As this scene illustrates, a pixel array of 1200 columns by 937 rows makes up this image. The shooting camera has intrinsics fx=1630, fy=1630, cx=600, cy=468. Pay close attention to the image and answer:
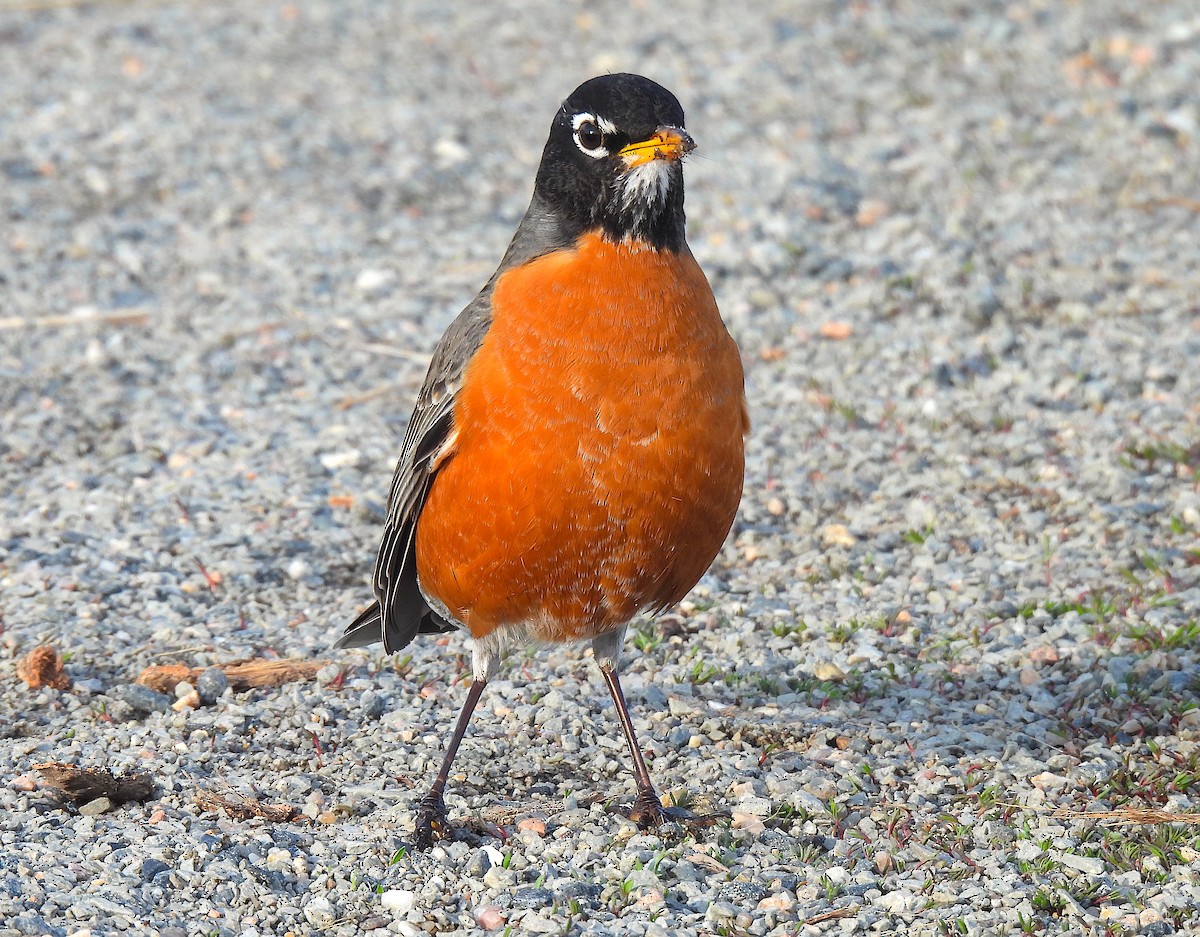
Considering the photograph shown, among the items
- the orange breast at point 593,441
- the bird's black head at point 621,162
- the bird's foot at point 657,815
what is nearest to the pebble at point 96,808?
the orange breast at point 593,441

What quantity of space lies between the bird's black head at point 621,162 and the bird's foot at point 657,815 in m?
1.62

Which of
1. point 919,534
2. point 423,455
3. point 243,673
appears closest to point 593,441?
point 423,455

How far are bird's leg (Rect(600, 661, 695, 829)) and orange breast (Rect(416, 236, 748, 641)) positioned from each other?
370 mm

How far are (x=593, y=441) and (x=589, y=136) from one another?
86 centimetres

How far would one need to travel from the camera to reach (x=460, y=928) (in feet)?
14.0

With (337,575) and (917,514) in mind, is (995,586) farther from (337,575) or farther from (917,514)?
(337,575)

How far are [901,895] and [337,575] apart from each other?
9.11 ft

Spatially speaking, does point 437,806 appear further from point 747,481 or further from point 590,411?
point 747,481

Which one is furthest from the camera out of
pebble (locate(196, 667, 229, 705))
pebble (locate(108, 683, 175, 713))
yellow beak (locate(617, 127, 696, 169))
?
pebble (locate(196, 667, 229, 705))

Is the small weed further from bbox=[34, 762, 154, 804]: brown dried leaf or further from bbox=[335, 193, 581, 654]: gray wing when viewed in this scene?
bbox=[34, 762, 154, 804]: brown dried leaf

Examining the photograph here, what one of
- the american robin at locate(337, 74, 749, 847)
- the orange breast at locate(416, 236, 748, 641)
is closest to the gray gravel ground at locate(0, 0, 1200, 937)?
the american robin at locate(337, 74, 749, 847)

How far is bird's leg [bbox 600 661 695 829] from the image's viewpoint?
477cm

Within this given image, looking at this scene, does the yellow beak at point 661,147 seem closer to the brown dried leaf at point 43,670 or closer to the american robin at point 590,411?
the american robin at point 590,411

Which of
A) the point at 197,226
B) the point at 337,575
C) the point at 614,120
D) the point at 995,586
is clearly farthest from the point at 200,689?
the point at 197,226
